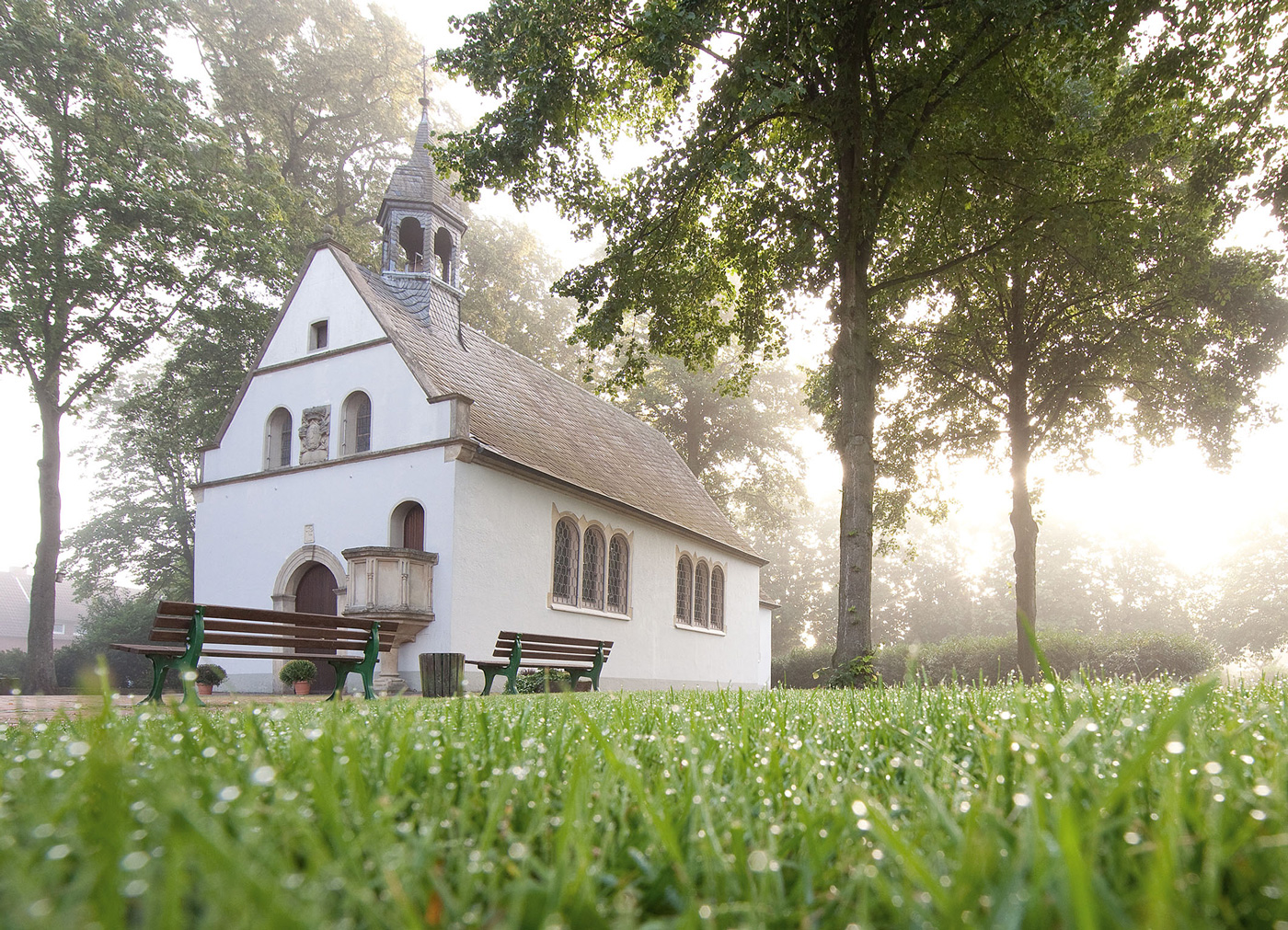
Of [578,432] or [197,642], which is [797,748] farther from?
[578,432]

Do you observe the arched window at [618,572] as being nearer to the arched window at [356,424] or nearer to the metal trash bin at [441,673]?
the arched window at [356,424]

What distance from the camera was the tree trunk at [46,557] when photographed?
72.2 ft

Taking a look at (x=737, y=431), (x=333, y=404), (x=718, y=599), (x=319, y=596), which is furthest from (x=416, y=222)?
(x=737, y=431)

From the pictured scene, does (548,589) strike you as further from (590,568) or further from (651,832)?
(651,832)

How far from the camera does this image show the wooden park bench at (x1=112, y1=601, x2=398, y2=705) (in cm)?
826

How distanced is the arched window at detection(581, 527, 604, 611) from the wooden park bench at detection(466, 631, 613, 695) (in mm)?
5272

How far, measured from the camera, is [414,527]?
57.4ft

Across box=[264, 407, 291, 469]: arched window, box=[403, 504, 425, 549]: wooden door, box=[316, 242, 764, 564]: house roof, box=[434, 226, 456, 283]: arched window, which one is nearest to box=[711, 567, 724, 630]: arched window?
box=[316, 242, 764, 564]: house roof

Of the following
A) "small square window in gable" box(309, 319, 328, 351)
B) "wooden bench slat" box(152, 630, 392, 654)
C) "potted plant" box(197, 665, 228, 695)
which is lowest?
"potted plant" box(197, 665, 228, 695)

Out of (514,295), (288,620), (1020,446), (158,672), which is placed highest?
(514,295)

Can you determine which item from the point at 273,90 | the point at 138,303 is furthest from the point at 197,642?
the point at 273,90

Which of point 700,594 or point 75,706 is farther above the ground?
point 700,594

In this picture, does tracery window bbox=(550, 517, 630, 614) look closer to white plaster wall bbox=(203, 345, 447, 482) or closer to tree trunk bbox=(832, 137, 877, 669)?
white plaster wall bbox=(203, 345, 447, 482)

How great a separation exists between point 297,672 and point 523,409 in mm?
8401
